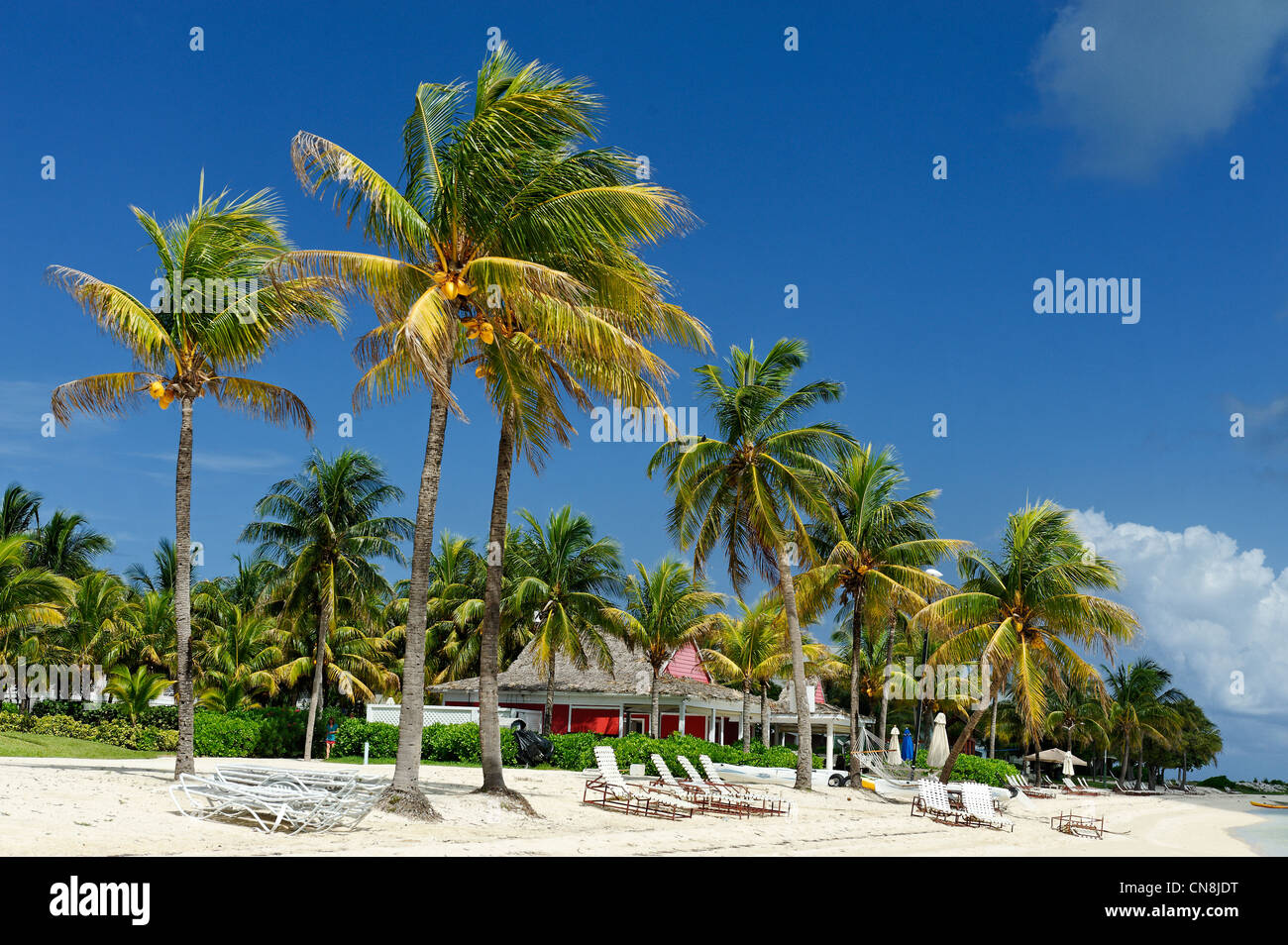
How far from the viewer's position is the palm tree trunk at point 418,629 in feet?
46.5

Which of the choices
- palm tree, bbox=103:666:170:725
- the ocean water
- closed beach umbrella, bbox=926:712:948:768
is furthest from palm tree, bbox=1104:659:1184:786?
palm tree, bbox=103:666:170:725

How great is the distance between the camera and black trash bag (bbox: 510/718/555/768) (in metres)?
30.5

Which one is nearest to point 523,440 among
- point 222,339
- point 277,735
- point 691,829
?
point 222,339

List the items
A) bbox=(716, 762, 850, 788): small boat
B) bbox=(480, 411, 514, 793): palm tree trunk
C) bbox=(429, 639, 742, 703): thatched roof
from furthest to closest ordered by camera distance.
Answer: bbox=(429, 639, 742, 703): thatched roof
bbox=(716, 762, 850, 788): small boat
bbox=(480, 411, 514, 793): palm tree trunk

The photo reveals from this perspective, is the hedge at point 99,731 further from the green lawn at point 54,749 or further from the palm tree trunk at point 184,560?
the palm tree trunk at point 184,560

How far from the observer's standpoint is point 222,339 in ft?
57.5

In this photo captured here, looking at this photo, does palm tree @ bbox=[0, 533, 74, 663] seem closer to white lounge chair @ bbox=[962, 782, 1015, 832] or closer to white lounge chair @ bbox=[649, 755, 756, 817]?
white lounge chair @ bbox=[649, 755, 756, 817]

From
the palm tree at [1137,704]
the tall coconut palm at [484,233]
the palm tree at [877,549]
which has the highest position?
the tall coconut palm at [484,233]

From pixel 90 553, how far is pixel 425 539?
38.1 m

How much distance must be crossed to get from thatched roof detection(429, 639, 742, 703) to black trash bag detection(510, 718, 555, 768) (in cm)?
679

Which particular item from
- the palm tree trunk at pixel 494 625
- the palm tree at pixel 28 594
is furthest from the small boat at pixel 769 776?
the palm tree at pixel 28 594

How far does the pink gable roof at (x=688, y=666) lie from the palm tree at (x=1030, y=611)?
20.3 m

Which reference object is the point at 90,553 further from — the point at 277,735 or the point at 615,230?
the point at 615,230

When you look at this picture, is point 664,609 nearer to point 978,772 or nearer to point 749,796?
A: point 978,772
